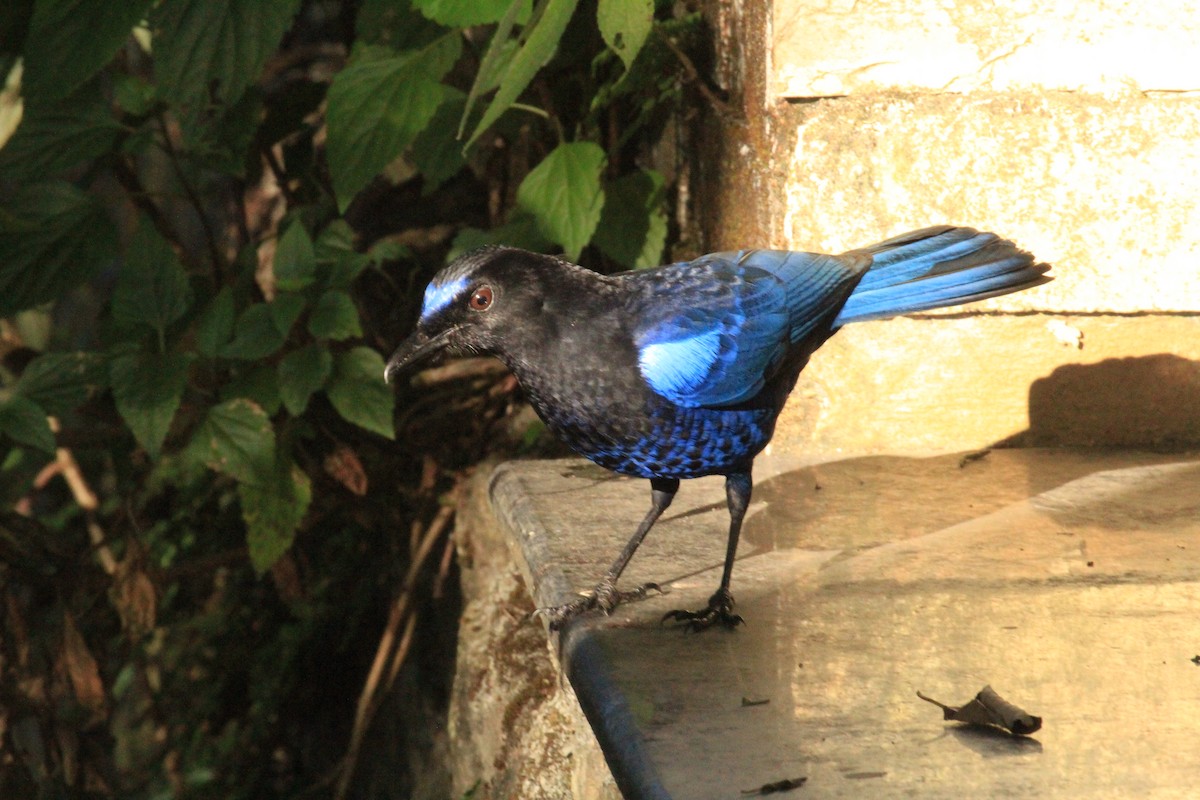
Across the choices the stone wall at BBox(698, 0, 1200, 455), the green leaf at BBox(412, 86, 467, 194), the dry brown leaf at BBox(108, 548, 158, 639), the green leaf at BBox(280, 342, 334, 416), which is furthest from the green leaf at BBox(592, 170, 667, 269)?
the dry brown leaf at BBox(108, 548, 158, 639)

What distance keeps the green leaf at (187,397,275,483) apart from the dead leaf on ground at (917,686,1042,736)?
1.87m

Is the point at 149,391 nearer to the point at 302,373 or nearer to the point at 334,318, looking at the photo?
the point at 302,373

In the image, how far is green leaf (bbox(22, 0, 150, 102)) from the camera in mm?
2912

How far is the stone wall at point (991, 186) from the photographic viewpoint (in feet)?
9.57

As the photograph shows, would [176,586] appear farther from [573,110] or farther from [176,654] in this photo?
[573,110]

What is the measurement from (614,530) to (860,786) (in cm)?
118

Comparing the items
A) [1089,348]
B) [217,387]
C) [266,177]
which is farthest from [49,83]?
[266,177]

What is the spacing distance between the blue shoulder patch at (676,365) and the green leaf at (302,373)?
44.2 inches

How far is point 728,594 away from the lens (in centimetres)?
234

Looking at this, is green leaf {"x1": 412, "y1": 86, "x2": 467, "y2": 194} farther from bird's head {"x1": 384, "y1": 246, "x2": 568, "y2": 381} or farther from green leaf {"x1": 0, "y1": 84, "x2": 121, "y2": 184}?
bird's head {"x1": 384, "y1": 246, "x2": 568, "y2": 381}

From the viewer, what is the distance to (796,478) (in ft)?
10.00

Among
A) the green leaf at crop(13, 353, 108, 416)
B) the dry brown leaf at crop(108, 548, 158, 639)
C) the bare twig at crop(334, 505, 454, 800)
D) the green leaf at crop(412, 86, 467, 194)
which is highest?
the green leaf at crop(412, 86, 467, 194)

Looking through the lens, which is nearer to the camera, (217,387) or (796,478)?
(796,478)

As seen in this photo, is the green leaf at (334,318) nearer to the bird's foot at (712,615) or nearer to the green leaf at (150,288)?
the green leaf at (150,288)
